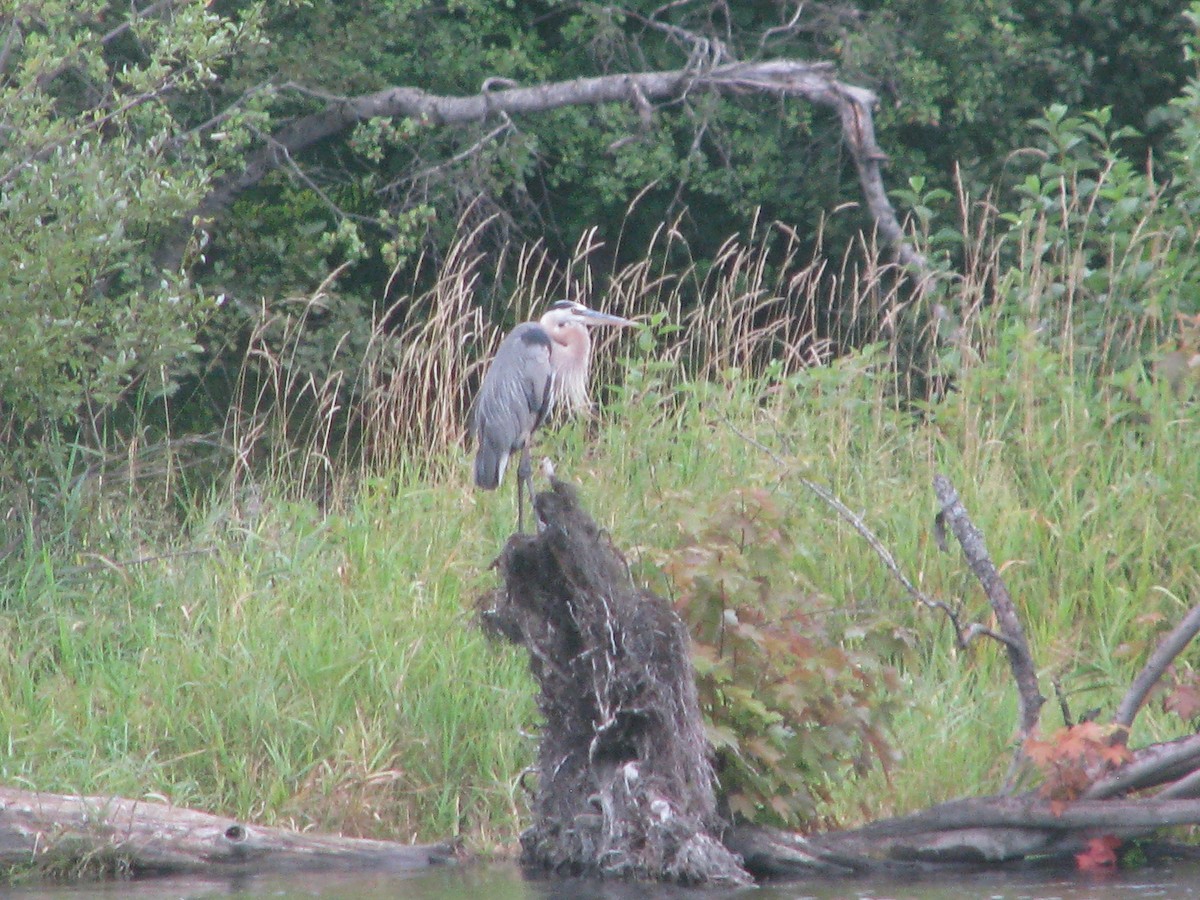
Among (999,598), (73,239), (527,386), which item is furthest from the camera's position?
(527,386)

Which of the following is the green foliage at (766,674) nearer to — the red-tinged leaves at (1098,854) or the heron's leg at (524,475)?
the red-tinged leaves at (1098,854)

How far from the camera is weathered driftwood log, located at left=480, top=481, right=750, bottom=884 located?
158 inches

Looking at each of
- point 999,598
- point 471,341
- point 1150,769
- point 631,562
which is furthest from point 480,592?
point 471,341

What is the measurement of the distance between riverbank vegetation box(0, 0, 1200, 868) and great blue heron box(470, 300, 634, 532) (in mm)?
163

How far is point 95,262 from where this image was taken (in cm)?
585

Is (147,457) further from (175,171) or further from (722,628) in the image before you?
(722,628)

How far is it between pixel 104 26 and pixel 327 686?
4948mm

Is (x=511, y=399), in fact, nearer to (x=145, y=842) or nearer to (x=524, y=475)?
(x=524, y=475)

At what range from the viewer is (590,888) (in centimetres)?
404

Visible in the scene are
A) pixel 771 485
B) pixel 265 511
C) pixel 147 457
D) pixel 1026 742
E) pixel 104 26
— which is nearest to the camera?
pixel 1026 742

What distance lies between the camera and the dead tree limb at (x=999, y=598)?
4164 mm

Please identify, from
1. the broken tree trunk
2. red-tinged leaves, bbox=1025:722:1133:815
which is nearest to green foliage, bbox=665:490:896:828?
the broken tree trunk

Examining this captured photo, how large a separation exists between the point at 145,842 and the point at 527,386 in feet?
8.71

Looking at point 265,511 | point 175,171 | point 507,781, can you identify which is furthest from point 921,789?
point 175,171
